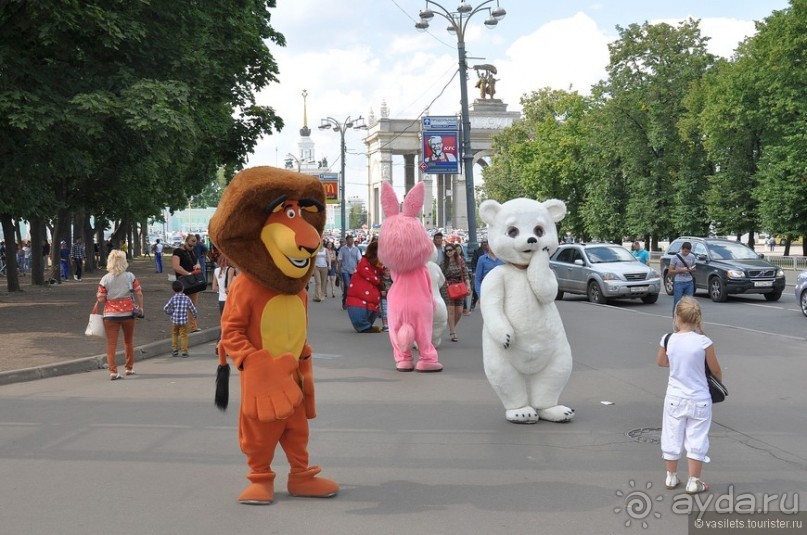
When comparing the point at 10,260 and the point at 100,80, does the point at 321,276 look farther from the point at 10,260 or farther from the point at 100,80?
the point at 100,80

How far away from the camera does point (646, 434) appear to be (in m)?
8.15

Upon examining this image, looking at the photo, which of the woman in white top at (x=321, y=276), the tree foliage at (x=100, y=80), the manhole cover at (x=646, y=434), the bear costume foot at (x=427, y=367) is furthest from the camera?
the woman in white top at (x=321, y=276)

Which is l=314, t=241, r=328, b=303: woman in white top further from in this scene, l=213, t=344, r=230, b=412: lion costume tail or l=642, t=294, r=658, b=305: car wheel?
l=213, t=344, r=230, b=412: lion costume tail

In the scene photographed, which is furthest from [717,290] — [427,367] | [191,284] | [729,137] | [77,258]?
[77,258]

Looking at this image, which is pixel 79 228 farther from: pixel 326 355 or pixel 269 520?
pixel 269 520

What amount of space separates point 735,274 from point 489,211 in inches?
643

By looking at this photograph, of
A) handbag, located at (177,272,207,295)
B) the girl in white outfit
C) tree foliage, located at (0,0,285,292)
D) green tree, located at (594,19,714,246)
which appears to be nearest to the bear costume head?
the girl in white outfit

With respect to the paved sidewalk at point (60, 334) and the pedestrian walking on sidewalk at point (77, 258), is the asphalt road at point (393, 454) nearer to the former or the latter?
the paved sidewalk at point (60, 334)

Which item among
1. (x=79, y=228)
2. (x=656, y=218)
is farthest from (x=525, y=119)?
(x=79, y=228)

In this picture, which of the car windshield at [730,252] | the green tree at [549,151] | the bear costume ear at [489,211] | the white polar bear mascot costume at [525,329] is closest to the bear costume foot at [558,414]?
the white polar bear mascot costume at [525,329]

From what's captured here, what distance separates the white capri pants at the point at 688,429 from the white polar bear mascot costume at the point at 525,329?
2.40 metres

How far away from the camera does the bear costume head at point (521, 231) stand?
29.7 feet

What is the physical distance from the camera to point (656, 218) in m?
53.5

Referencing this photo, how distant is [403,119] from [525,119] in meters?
24.8
